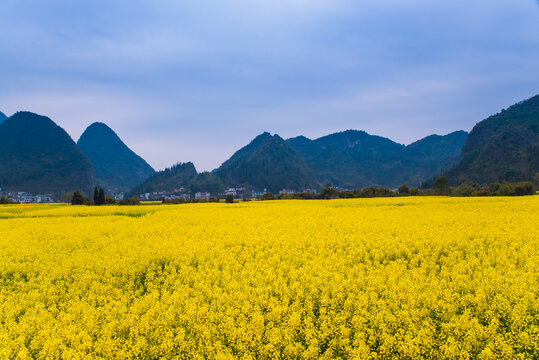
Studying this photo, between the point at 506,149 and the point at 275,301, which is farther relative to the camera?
the point at 506,149

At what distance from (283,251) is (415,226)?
8.48 m

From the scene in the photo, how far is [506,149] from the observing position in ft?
444

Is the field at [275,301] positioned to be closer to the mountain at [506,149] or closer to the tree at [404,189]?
the tree at [404,189]

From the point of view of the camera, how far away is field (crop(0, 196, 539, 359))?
4973 millimetres

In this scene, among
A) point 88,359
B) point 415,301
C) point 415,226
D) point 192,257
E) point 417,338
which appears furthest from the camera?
point 415,226

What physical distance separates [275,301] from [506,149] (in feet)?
556

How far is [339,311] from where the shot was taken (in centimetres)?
629

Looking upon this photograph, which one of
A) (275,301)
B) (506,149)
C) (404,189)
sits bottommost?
(275,301)

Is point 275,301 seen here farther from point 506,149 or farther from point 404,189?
point 506,149

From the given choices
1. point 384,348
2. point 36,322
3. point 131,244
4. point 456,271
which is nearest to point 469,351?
point 384,348

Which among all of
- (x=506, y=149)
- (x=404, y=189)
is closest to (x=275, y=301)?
(x=404, y=189)

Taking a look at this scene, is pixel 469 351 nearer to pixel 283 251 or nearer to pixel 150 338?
pixel 150 338

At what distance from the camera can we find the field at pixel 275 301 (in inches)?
196

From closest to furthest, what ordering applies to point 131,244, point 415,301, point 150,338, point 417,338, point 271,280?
point 417,338
point 150,338
point 415,301
point 271,280
point 131,244
